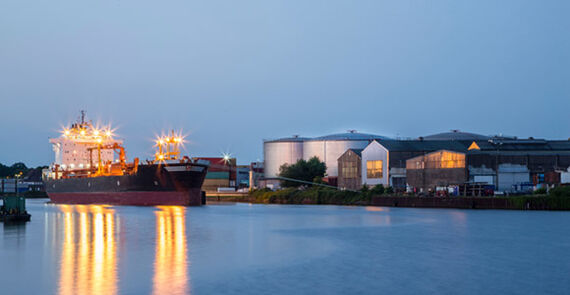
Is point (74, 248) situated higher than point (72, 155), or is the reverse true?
point (72, 155)

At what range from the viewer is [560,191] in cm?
4094

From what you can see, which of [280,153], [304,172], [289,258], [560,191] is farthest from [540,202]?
[280,153]

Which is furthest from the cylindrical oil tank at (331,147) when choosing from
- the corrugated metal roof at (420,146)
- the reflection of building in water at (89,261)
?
the reflection of building in water at (89,261)

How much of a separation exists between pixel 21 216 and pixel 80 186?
30.0 m

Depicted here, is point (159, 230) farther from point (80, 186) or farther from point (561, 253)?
point (80, 186)

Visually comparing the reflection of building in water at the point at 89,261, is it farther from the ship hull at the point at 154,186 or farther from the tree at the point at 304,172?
the tree at the point at 304,172

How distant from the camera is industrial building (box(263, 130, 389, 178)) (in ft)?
268

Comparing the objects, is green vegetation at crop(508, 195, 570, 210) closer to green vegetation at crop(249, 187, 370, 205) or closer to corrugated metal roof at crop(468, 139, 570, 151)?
green vegetation at crop(249, 187, 370, 205)

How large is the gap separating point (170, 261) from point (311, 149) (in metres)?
65.5

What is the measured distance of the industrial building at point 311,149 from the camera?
81.8 metres

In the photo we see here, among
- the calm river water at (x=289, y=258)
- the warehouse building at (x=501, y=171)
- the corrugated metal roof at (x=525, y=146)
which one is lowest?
the calm river water at (x=289, y=258)

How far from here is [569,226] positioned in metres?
29.4

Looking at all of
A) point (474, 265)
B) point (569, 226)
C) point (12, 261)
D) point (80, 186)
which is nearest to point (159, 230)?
point (12, 261)

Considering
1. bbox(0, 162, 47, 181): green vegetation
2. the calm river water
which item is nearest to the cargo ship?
the calm river water
